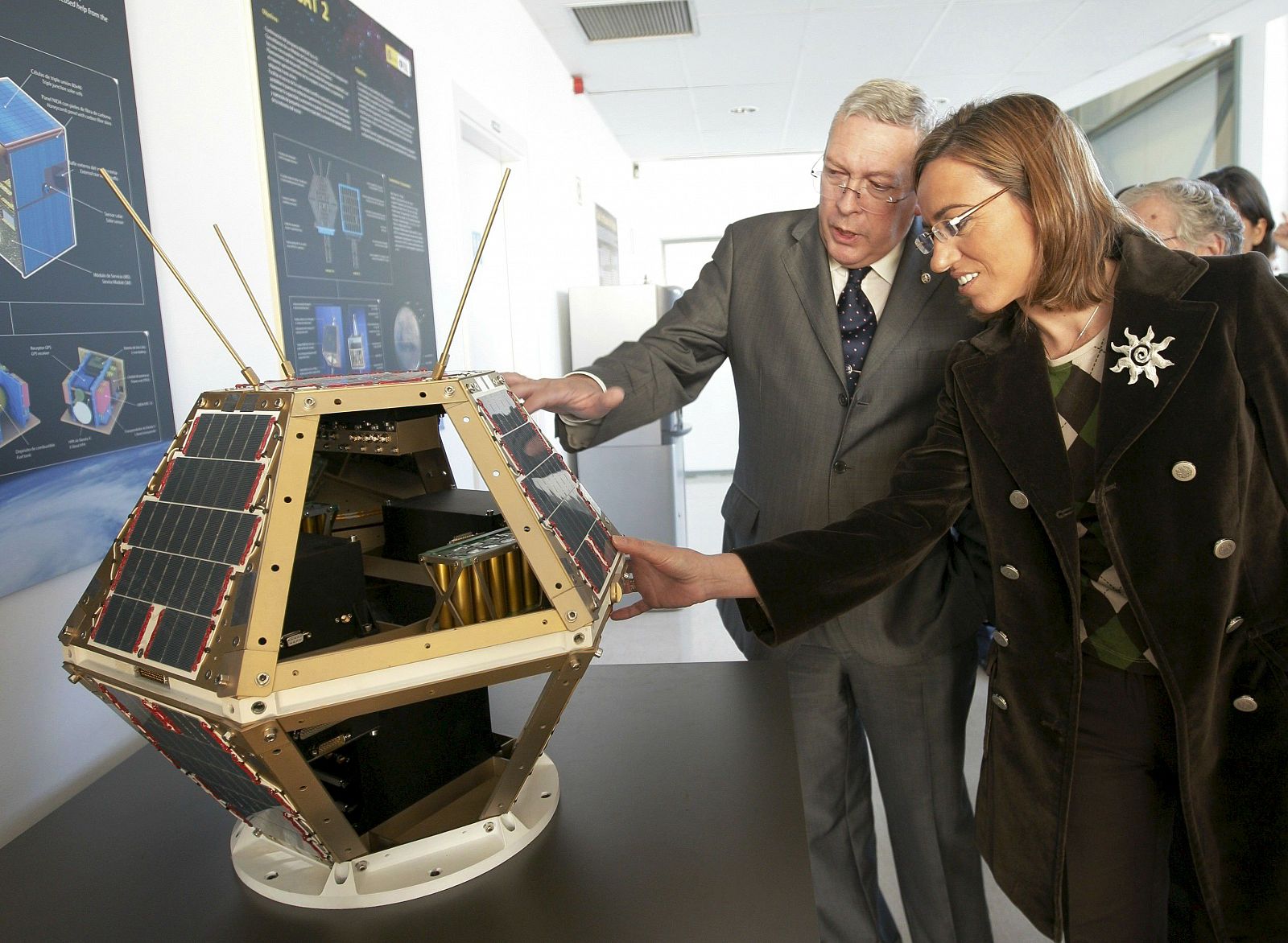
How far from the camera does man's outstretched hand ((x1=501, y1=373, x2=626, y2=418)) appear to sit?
154cm

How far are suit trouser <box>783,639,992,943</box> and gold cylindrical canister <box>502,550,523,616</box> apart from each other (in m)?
0.89

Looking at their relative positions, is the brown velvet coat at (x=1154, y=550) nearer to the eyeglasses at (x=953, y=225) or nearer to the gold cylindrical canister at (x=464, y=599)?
the eyeglasses at (x=953, y=225)

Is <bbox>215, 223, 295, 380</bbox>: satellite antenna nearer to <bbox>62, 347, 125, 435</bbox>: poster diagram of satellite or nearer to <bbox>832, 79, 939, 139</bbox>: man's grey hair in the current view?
<bbox>62, 347, 125, 435</bbox>: poster diagram of satellite

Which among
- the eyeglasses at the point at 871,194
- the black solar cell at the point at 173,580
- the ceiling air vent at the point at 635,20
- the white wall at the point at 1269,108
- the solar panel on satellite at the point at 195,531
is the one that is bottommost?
the black solar cell at the point at 173,580

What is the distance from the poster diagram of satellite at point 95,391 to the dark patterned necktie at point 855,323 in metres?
1.24

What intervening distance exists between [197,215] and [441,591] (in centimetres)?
118

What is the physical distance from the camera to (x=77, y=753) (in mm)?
1335

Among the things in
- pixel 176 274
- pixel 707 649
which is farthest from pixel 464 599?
pixel 707 649

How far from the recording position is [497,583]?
1.03 meters

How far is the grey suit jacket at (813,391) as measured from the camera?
1682 mm

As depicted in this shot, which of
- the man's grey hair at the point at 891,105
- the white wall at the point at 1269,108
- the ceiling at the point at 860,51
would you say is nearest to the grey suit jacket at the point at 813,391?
the man's grey hair at the point at 891,105

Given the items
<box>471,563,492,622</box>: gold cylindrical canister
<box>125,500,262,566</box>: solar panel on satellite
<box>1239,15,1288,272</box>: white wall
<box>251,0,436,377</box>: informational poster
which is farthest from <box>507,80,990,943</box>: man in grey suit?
<box>1239,15,1288,272</box>: white wall

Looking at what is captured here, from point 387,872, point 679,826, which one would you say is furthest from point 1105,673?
point 387,872

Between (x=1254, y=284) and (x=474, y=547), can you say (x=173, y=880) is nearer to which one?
(x=474, y=547)
